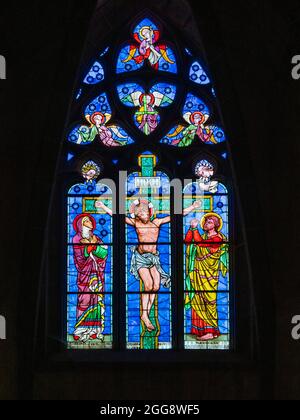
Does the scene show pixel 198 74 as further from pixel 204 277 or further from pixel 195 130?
pixel 204 277

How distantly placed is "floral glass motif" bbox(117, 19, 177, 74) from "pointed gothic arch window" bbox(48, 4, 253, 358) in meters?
0.01

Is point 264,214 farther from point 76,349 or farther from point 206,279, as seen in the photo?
point 76,349

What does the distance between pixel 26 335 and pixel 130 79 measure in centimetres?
311

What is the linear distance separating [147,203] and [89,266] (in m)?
0.88

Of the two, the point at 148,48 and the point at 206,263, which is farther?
the point at 148,48

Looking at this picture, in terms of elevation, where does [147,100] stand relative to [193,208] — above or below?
above

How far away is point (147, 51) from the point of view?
10797 mm

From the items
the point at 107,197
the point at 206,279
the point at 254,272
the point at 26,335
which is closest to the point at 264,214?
the point at 254,272

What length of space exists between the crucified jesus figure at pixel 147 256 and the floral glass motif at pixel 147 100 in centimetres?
92

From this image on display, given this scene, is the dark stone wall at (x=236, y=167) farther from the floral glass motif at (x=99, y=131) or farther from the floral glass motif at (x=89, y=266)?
the floral glass motif at (x=99, y=131)

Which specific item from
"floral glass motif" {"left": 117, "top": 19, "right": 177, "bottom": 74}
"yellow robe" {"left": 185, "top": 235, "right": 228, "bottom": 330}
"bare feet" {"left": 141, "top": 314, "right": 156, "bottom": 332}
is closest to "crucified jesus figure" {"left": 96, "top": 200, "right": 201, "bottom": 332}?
"bare feet" {"left": 141, "top": 314, "right": 156, "bottom": 332}

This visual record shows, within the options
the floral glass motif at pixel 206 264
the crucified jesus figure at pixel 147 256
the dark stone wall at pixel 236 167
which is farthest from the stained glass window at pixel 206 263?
the dark stone wall at pixel 236 167

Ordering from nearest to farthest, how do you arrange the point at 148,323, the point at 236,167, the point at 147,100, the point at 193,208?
the point at 236,167 → the point at 148,323 → the point at 193,208 → the point at 147,100

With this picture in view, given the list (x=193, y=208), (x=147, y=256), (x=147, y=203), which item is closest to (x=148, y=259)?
(x=147, y=256)
